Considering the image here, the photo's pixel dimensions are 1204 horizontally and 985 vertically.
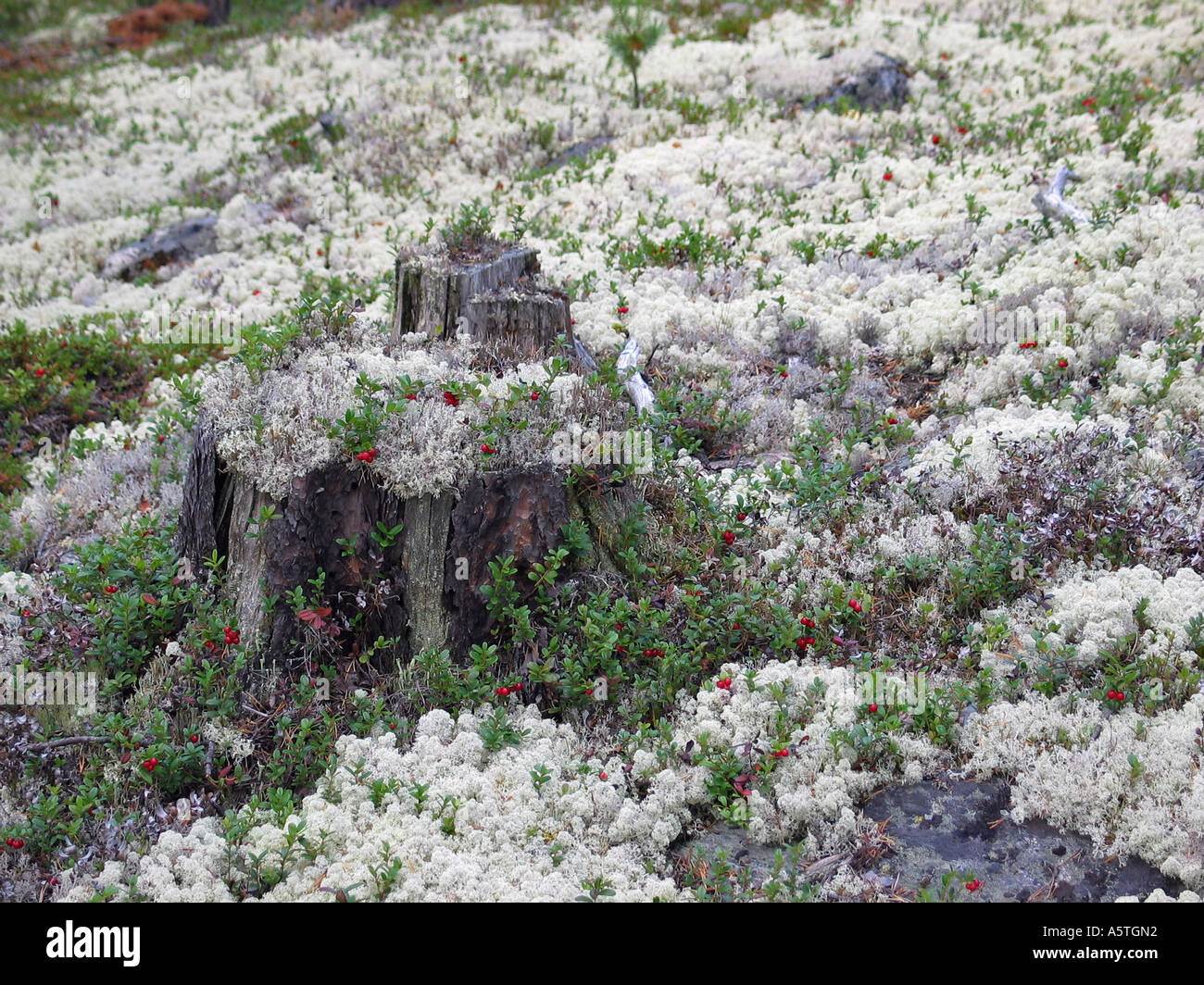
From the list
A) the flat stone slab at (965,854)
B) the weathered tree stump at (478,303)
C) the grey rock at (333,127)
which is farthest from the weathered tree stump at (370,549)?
the grey rock at (333,127)

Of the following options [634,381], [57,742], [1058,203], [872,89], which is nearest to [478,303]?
[634,381]

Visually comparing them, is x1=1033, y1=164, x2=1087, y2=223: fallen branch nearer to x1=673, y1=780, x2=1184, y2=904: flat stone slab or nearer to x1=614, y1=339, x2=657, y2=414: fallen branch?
x1=614, y1=339, x2=657, y2=414: fallen branch

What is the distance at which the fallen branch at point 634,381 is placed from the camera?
784cm

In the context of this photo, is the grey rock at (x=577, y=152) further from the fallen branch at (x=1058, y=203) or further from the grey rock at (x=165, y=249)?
the fallen branch at (x=1058, y=203)

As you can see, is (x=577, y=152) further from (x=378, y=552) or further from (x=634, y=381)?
(x=378, y=552)

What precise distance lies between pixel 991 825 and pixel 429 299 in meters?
5.36

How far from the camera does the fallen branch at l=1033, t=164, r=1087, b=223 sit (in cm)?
994

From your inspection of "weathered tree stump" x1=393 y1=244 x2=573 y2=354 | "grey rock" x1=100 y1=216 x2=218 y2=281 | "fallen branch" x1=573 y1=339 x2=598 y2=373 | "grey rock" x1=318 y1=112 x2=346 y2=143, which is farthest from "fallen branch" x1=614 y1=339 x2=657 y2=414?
"grey rock" x1=318 y1=112 x2=346 y2=143

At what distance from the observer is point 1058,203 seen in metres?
10.2

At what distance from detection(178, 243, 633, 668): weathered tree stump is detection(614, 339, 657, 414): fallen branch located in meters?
2.09

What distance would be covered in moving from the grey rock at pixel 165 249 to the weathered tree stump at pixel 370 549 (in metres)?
8.21

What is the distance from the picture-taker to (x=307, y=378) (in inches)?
241

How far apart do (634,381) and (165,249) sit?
862cm
